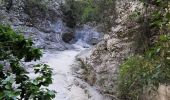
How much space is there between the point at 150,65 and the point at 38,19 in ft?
35.0

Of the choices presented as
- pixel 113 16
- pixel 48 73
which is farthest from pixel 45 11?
pixel 48 73

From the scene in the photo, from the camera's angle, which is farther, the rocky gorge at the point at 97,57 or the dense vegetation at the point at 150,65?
the rocky gorge at the point at 97,57

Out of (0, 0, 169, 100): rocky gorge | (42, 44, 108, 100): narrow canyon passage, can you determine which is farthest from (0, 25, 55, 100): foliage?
(42, 44, 108, 100): narrow canyon passage

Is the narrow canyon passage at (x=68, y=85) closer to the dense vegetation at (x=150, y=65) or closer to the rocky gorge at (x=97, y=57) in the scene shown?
the rocky gorge at (x=97, y=57)

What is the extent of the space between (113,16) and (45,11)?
25.7 feet

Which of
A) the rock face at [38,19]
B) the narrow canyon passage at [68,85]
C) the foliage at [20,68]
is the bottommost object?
the narrow canyon passage at [68,85]

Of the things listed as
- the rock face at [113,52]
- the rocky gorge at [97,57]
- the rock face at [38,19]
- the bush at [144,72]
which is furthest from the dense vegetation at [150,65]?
the rock face at [38,19]

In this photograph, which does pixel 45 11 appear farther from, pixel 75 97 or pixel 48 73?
pixel 48 73

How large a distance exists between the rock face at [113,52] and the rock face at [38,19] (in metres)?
4.62

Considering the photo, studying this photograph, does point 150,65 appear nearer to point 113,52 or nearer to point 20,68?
point 113,52

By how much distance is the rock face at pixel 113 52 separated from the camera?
19.7ft

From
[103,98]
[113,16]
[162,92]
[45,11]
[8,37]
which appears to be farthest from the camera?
[45,11]

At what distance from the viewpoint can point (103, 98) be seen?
5.86m

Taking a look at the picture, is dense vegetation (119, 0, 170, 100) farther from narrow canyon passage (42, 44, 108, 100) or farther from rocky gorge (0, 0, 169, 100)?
narrow canyon passage (42, 44, 108, 100)
